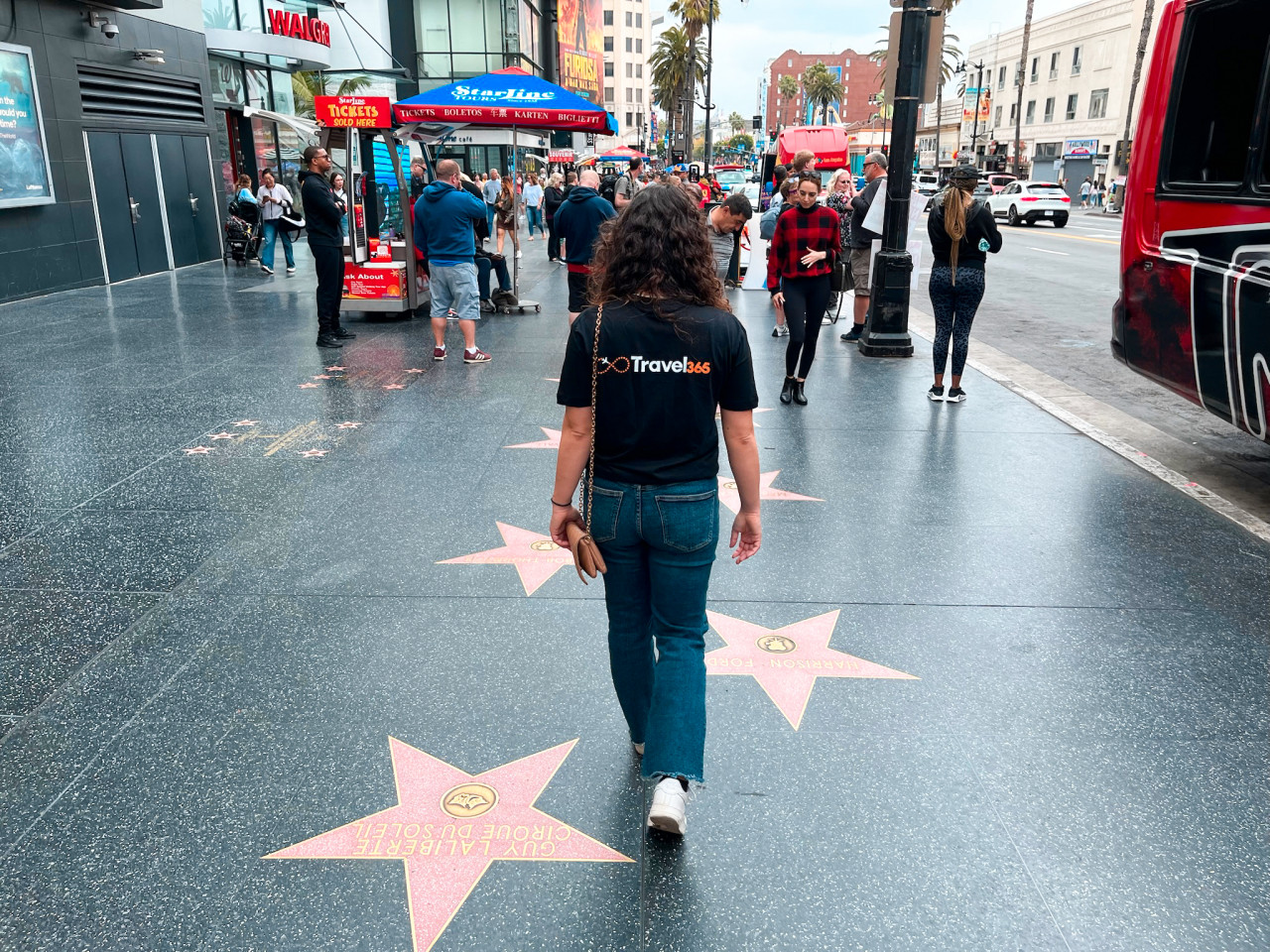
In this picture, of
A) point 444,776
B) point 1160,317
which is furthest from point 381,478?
point 1160,317

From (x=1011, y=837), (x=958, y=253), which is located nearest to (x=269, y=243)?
Answer: (x=958, y=253)

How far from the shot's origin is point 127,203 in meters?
16.2

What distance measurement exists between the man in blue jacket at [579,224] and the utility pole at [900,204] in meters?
2.97

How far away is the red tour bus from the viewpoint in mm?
5301

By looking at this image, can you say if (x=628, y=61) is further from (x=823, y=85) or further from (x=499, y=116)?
(x=499, y=116)

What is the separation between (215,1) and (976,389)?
720 inches

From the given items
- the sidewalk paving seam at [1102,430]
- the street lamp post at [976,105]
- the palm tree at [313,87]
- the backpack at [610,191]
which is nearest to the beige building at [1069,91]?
the street lamp post at [976,105]

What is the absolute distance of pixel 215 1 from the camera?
64.1 feet

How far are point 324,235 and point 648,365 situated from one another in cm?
858

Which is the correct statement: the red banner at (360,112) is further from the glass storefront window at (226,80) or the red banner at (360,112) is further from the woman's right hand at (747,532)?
the woman's right hand at (747,532)

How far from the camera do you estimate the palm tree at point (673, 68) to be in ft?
268

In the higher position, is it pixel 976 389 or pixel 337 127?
pixel 337 127

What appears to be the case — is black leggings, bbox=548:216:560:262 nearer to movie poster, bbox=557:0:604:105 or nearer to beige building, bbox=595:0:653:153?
movie poster, bbox=557:0:604:105

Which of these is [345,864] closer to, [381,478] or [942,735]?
[942,735]
